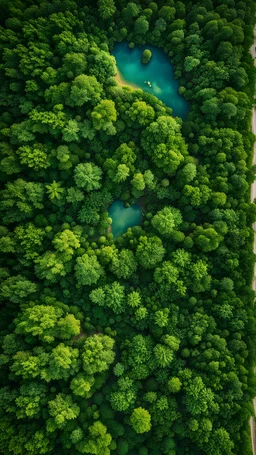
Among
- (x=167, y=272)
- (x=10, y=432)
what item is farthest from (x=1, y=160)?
(x=10, y=432)

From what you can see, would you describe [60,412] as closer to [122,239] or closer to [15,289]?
[15,289]

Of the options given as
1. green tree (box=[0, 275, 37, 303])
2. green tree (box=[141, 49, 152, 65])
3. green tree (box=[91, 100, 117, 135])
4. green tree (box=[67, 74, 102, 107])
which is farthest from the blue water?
green tree (box=[141, 49, 152, 65])

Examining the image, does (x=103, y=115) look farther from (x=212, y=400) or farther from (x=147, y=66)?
(x=212, y=400)

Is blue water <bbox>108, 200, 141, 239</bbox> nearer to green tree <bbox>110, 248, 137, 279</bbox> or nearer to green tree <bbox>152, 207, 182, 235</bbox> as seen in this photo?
green tree <bbox>152, 207, 182, 235</bbox>

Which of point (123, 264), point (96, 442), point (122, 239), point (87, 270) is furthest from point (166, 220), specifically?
point (96, 442)

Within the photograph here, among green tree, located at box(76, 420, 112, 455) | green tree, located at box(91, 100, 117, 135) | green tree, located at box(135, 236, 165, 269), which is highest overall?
green tree, located at box(91, 100, 117, 135)

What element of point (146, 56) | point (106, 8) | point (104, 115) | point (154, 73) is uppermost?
point (106, 8)
